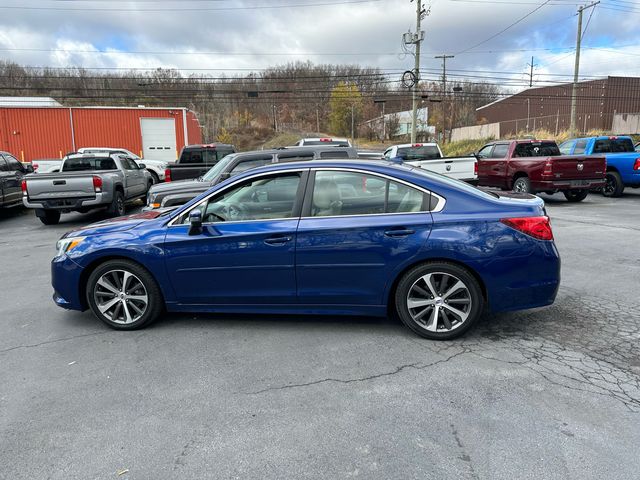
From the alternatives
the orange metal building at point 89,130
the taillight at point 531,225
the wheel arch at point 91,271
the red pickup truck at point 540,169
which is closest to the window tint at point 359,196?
the taillight at point 531,225

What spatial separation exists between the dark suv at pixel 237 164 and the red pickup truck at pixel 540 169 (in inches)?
287

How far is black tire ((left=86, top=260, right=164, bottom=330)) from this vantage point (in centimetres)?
455

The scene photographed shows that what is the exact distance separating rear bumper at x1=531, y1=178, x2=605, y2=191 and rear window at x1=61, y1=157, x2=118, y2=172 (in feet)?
40.9

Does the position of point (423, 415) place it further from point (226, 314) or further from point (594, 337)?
point (226, 314)

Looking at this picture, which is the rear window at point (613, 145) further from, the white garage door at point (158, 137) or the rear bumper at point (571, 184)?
the white garage door at point (158, 137)

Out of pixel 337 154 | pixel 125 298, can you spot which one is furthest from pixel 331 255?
pixel 337 154

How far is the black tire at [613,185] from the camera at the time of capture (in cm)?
1509

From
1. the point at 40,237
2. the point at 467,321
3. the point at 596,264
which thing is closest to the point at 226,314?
the point at 467,321

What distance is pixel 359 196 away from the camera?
4.30 m

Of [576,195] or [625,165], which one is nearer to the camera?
[576,195]

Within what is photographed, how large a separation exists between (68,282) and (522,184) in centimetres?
1283

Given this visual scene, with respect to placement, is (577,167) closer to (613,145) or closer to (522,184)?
(522,184)

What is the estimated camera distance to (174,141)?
34.1 meters

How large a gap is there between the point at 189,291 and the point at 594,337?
3757mm
